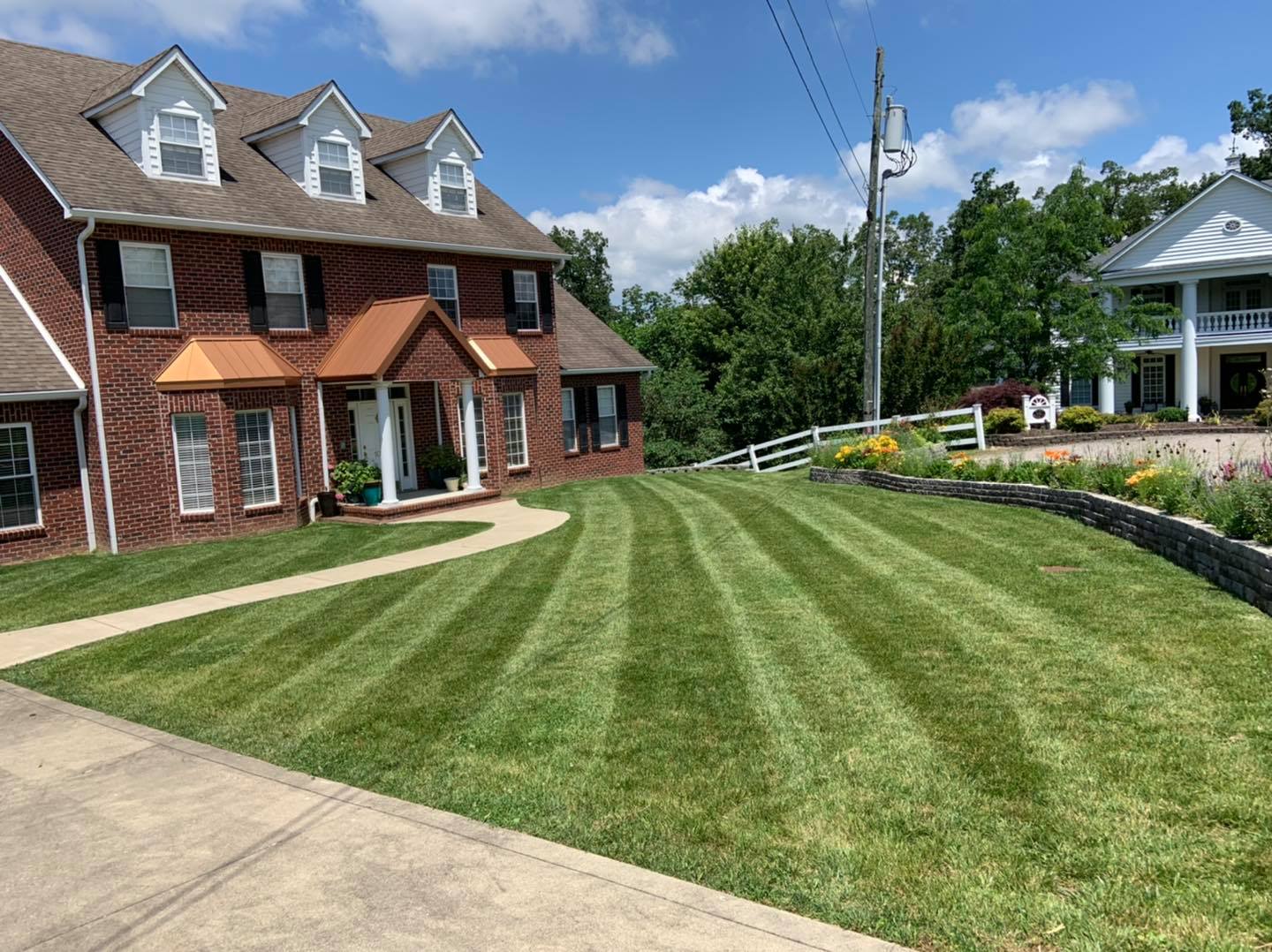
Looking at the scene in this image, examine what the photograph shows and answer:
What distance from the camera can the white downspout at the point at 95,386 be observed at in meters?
16.3

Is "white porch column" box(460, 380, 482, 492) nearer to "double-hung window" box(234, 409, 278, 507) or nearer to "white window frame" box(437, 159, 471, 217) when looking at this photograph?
"double-hung window" box(234, 409, 278, 507)

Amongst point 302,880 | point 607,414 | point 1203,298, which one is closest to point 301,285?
point 607,414

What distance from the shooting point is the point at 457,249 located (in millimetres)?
22641

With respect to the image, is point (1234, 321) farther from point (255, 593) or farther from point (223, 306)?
point (255, 593)

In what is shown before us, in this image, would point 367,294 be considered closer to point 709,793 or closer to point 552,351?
point 552,351

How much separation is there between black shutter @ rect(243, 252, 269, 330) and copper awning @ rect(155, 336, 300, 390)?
399 millimetres

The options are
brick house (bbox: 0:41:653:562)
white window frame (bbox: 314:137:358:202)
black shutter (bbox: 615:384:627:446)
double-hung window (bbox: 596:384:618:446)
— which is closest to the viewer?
brick house (bbox: 0:41:653:562)

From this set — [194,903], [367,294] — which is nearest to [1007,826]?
[194,903]

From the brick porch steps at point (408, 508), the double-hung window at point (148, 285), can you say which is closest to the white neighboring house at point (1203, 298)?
the brick porch steps at point (408, 508)

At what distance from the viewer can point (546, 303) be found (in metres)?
25.5

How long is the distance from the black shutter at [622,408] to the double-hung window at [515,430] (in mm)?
3984

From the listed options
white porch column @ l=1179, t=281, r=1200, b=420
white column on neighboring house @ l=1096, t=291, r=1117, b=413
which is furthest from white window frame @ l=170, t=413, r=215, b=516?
white porch column @ l=1179, t=281, r=1200, b=420

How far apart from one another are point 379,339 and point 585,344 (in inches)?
358

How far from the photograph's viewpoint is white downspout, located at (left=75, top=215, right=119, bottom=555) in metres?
16.3
